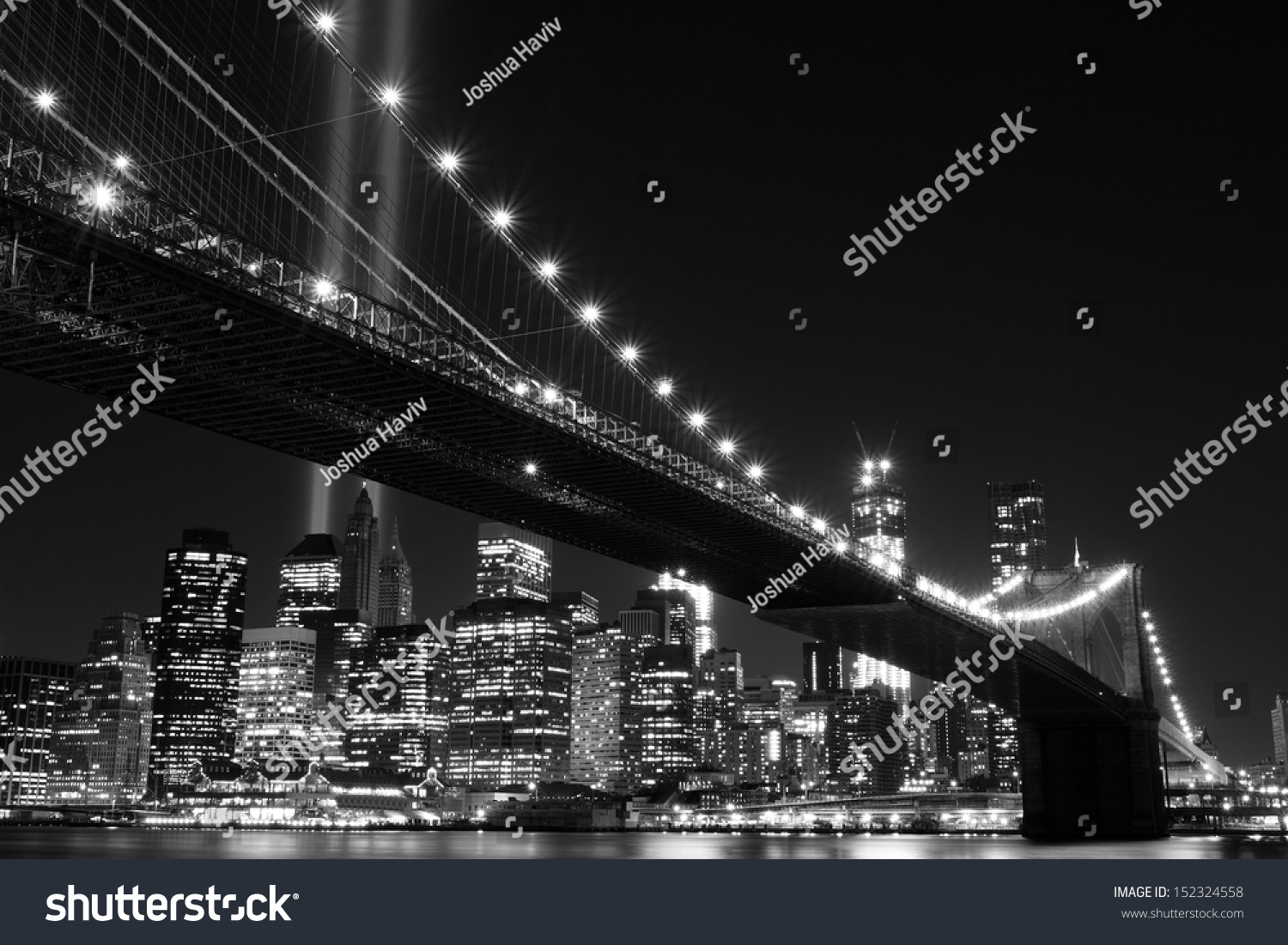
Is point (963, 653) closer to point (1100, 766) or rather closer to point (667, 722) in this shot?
point (1100, 766)

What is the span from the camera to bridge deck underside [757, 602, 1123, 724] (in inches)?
2328

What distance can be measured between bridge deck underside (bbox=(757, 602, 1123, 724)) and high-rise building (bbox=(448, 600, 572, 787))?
116m

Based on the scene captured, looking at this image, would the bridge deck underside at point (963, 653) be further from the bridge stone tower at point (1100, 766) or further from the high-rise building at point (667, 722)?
the high-rise building at point (667, 722)

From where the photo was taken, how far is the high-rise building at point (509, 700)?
18338 cm

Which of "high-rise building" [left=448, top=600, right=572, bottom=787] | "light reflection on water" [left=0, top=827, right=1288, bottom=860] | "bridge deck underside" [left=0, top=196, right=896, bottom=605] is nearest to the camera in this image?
"bridge deck underside" [left=0, top=196, right=896, bottom=605]

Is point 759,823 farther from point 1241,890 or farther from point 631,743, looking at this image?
point 1241,890

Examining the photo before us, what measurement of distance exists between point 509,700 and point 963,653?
12682cm

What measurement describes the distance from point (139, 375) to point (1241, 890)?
24.0m

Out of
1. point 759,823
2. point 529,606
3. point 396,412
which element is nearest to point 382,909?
point 396,412

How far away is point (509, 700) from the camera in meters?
188

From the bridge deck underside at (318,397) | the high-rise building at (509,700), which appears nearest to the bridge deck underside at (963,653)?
the bridge deck underside at (318,397)

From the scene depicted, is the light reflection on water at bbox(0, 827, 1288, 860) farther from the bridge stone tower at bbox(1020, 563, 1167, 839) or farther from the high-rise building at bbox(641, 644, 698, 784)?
the high-rise building at bbox(641, 644, 698, 784)

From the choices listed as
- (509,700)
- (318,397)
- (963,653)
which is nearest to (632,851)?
(963,653)

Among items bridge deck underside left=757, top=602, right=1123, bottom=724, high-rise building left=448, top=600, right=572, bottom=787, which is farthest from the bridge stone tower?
high-rise building left=448, top=600, right=572, bottom=787
